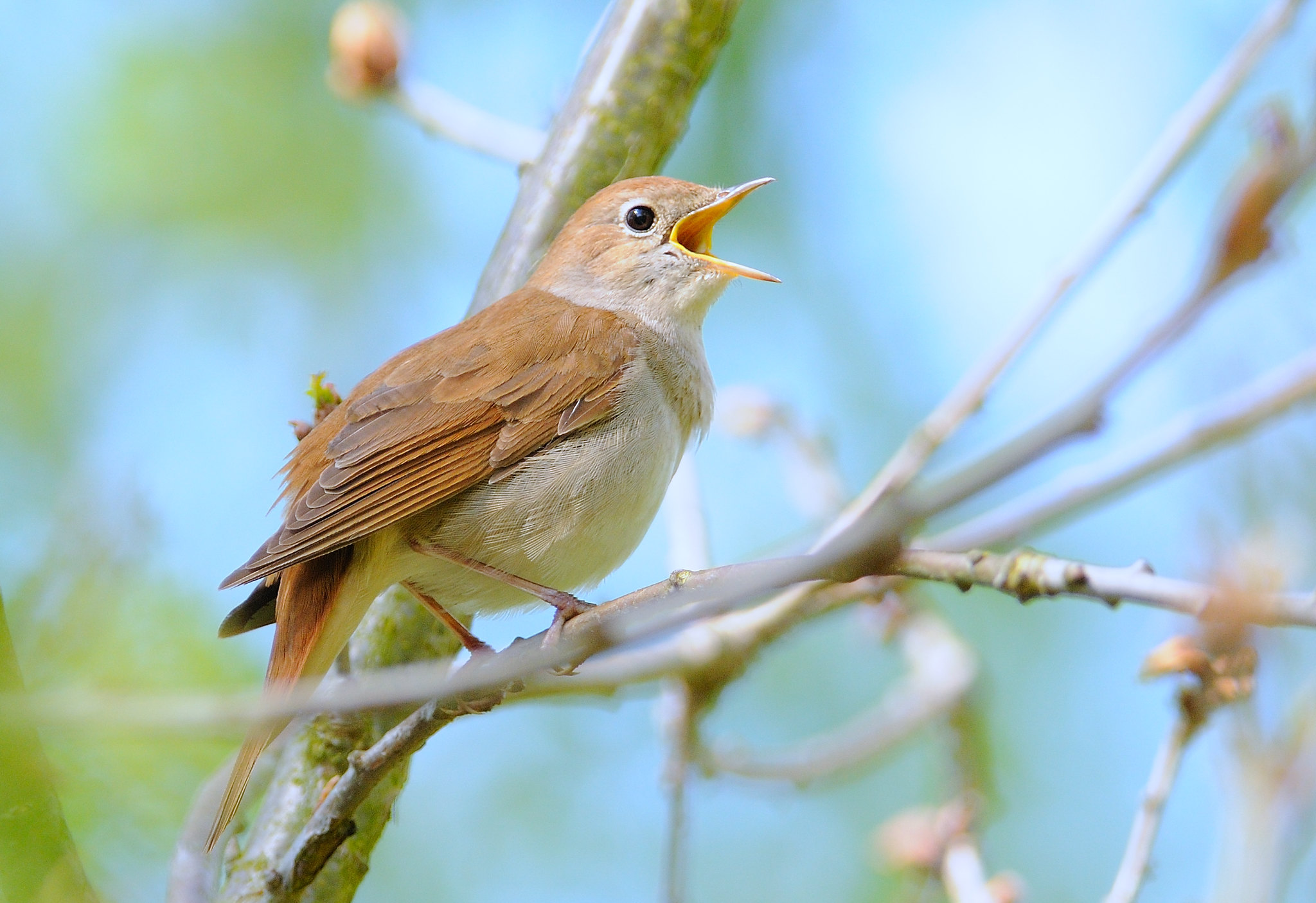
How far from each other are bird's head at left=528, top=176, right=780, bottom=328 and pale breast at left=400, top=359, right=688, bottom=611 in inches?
30.6

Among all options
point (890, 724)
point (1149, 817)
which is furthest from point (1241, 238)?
point (890, 724)

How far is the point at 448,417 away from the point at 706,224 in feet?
5.11

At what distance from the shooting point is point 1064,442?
3.96 ft

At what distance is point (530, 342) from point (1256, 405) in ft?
8.43

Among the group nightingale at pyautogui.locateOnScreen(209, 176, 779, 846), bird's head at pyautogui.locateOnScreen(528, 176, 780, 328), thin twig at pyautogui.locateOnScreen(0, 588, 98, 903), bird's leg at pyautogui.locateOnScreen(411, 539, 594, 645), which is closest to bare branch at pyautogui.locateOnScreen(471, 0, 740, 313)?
bird's head at pyautogui.locateOnScreen(528, 176, 780, 328)

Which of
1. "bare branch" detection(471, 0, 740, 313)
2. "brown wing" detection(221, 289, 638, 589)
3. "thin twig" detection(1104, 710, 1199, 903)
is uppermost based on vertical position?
"bare branch" detection(471, 0, 740, 313)

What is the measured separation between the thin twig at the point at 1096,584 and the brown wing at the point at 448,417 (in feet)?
6.22

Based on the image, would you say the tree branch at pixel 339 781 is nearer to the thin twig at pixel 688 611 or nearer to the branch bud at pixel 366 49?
the thin twig at pixel 688 611

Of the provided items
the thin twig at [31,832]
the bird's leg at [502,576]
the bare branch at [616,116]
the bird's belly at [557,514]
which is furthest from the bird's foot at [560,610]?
the bare branch at [616,116]

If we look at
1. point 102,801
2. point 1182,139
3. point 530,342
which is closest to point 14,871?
point 102,801

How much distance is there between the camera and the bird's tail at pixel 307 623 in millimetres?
Answer: 3262

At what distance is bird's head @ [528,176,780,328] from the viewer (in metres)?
4.44

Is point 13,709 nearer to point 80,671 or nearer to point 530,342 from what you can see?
point 80,671

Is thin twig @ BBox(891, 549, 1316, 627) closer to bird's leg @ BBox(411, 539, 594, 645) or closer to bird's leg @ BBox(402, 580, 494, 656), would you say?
bird's leg @ BBox(411, 539, 594, 645)
